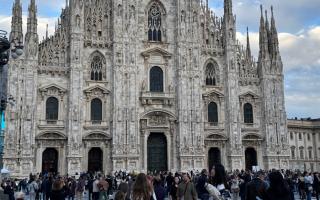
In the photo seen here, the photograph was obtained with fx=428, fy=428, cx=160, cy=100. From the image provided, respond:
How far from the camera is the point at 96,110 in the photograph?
3897cm

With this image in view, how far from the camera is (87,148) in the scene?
3769 cm

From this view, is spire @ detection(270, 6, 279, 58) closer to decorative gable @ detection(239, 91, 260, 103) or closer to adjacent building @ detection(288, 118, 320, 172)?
decorative gable @ detection(239, 91, 260, 103)

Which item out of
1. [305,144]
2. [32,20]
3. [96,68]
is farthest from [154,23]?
[305,144]

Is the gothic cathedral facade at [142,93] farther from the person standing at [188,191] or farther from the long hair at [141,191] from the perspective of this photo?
the long hair at [141,191]

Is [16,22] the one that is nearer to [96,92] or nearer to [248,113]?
[96,92]

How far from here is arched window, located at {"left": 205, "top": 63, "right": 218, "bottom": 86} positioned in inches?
1686

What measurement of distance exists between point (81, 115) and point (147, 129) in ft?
20.3

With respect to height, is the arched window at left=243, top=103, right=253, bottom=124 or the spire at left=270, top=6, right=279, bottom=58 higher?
the spire at left=270, top=6, right=279, bottom=58

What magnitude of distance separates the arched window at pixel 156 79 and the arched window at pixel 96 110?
5255 millimetres

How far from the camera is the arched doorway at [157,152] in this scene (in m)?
40.0

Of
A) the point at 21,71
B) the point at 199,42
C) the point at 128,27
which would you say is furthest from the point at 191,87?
the point at 21,71

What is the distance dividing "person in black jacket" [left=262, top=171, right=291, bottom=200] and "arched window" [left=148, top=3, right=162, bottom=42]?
113 feet

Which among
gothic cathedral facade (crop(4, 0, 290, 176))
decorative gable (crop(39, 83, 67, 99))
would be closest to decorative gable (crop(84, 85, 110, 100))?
gothic cathedral facade (crop(4, 0, 290, 176))

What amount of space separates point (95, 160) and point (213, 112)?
1246 centimetres
